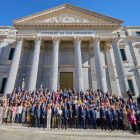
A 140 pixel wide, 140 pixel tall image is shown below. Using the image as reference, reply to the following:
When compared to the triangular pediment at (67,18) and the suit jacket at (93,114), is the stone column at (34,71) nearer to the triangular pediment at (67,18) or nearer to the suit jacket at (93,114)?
the triangular pediment at (67,18)

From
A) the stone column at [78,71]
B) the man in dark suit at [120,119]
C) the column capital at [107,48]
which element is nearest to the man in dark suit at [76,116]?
the man in dark suit at [120,119]

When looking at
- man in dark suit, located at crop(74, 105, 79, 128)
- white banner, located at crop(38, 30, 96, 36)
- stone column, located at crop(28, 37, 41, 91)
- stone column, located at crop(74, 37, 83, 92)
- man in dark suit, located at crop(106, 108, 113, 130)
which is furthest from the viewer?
white banner, located at crop(38, 30, 96, 36)

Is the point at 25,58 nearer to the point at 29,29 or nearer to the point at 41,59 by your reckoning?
the point at 41,59

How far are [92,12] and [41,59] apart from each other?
1264cm

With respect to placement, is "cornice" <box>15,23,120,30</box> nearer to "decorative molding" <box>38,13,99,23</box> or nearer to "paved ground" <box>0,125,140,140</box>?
"decorative molding" <box>38,13,99,23</box>

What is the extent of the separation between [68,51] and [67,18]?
591cm

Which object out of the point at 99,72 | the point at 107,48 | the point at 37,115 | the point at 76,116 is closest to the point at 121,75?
the point at 99,72

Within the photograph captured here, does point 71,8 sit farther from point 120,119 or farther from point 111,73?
point 120,119


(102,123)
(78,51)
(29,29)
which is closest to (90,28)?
(78,51)

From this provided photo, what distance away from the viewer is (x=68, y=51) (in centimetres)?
1928

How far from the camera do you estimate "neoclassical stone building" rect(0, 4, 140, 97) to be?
15297 mm

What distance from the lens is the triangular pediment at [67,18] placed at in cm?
1627

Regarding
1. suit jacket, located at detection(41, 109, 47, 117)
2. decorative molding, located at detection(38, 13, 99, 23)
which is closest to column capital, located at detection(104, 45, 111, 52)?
decorative molding, located at detection(38, 13, 99, 23)

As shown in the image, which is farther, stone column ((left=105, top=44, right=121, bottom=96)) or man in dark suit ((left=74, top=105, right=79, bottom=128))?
stone column ((left=105, top=44, right=121, bottom=96))
